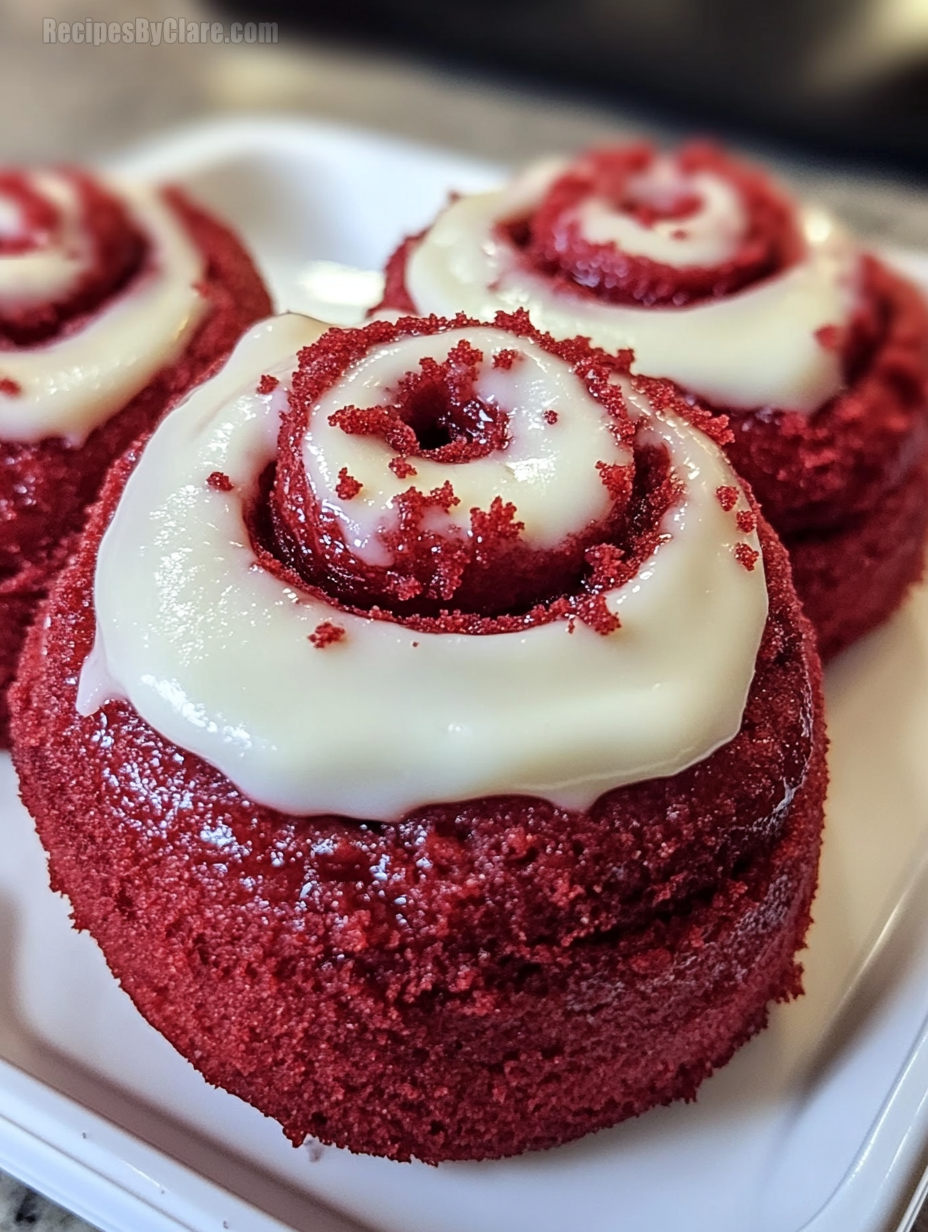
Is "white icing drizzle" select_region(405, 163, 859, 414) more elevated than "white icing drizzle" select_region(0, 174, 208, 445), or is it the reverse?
"white icing drizzle" select_region(405, 163, 859, 414)

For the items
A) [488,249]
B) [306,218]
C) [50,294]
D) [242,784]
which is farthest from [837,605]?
[306,218]

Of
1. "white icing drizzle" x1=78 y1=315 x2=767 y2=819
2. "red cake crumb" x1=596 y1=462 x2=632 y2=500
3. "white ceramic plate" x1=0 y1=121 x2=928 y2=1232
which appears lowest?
"white ceramic plate" x1=0 y1=121 x2=928 y2=1232

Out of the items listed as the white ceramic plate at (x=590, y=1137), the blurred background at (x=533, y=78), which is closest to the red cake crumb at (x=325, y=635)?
the white ceramic plate at (x=590, y=1137)

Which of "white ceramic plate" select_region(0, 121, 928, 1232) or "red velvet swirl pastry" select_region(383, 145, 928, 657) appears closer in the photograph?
"white ceramic plate" select_region(0, 121, 928, 1232)

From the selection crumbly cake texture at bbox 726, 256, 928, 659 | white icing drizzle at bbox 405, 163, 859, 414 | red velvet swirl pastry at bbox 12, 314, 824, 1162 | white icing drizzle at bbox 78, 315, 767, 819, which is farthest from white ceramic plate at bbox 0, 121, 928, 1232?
white icing drizzle at bbox 405, 163, 859, 414

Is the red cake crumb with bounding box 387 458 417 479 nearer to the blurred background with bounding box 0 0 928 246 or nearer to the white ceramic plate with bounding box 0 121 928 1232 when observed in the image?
the white ceramic plate with bounding box 0 121 928 1232

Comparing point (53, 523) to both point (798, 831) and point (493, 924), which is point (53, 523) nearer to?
point (493, 924)
